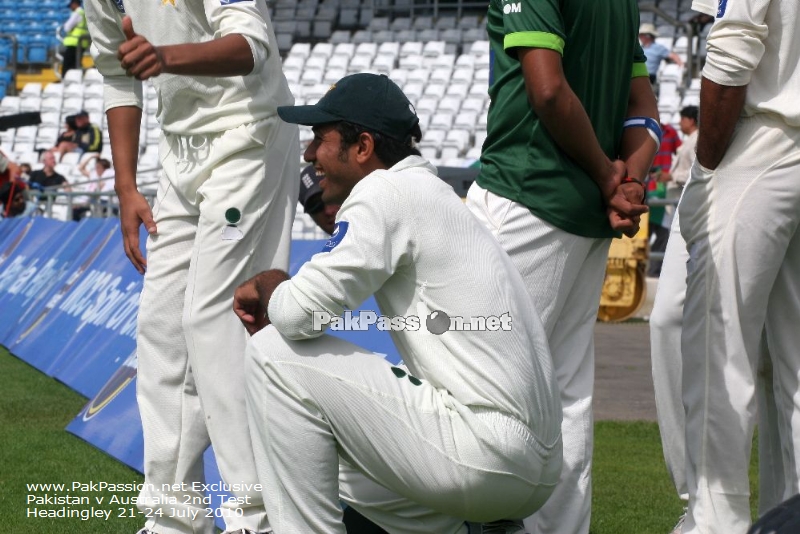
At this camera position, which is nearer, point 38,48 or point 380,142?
point 380,142

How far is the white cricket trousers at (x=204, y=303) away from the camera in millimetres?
4230

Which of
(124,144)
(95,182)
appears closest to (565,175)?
(124,144)

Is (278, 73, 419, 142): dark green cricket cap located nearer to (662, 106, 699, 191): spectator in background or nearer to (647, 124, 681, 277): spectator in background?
(647, 124, 681, 277): spectator in background

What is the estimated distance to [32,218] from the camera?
41.6 feet

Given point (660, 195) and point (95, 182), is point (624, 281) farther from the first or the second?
point (95, 182)

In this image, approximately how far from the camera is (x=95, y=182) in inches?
765

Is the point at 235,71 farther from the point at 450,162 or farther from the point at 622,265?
the point at 450,162

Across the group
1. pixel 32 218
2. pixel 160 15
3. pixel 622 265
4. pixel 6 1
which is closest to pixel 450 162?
pixel 622 265

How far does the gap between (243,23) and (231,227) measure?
635mm

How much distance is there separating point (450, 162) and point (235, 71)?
15161mm

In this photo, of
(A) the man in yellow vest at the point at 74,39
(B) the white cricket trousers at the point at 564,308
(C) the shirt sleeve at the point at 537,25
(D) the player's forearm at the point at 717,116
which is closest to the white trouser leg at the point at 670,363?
(B) the white cricket trousers at the point at 564,308

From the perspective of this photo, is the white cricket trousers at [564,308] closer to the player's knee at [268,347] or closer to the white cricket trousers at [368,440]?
the white cricket trousers at [368,440]

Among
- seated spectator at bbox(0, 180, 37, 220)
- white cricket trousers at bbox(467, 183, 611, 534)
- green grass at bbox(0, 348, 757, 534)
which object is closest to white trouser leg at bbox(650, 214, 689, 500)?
green grass at bbox(0, 348, 757, 534)

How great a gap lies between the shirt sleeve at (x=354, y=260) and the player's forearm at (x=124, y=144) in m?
1.35
